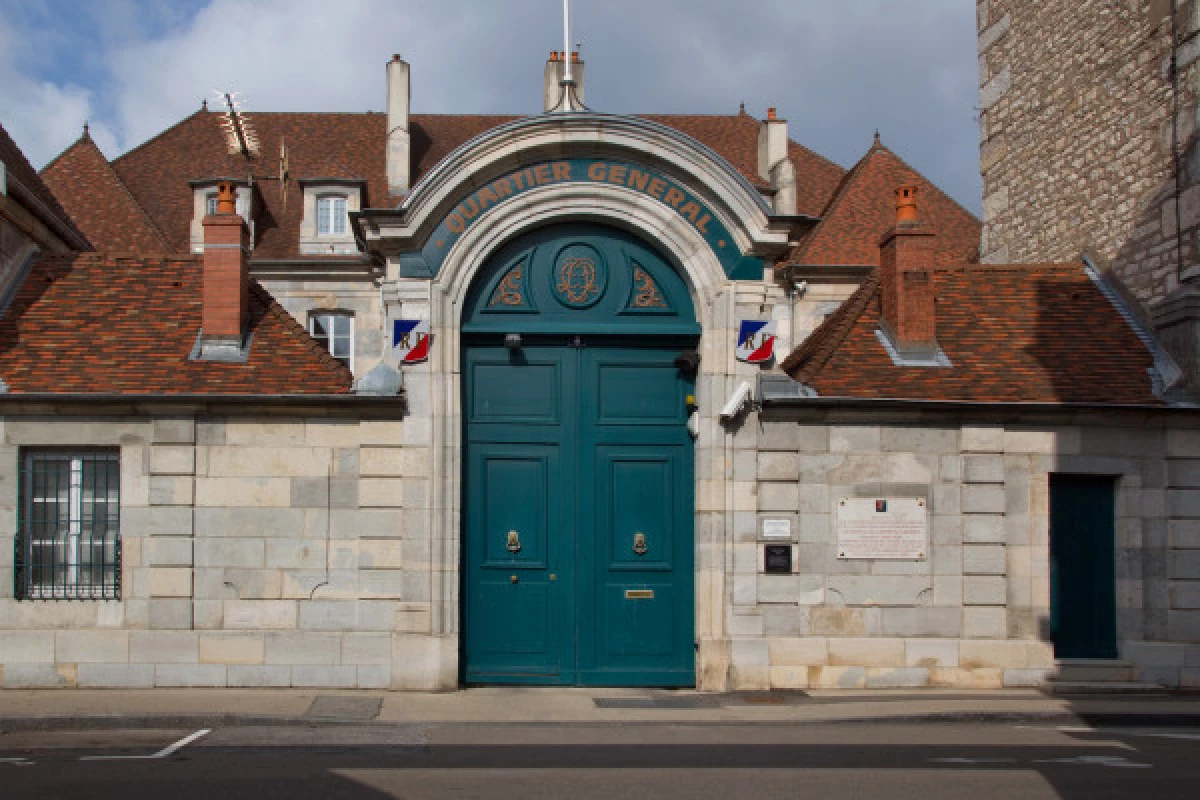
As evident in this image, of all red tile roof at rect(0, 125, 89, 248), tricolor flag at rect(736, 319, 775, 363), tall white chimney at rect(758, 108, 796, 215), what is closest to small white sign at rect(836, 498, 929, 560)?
tricolor flag at rect(736, 319, 775, 363)

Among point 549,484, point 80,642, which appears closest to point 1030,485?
point 549,484

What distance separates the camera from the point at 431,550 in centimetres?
1203

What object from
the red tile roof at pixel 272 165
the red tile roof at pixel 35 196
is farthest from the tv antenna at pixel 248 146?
the red tile roof at pixel 35 196

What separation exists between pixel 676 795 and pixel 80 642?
Answer: 23.1 feet

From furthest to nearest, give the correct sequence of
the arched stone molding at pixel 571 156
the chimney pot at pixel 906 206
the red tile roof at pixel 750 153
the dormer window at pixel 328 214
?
the red tile roof at pixel 750 153
the dormer window at pixel 328 214
the chimney pot at pixel 906 206
the arched stone molding at pixel 571 156

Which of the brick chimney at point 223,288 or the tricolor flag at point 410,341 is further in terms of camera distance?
the brick chimney at point 223,288

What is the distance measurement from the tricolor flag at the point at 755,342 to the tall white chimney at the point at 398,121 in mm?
19858

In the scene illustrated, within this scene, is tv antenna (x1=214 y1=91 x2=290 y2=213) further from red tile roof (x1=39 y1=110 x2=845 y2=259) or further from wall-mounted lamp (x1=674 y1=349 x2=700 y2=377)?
wall-mounted lamp (x1=674 y1=349 x2=700 y2=377)

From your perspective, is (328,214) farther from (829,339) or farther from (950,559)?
(950,559)

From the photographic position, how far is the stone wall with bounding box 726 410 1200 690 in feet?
40.2

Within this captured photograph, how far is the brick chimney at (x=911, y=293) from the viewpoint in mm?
13570

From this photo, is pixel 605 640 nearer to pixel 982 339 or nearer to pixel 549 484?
pixel 549 484

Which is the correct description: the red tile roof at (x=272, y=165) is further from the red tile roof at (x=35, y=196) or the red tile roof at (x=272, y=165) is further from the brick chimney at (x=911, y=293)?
the brick chimney at (x=911, y=293)

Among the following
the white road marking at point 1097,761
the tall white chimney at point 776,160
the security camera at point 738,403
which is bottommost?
the white road marking at point 1097,761
